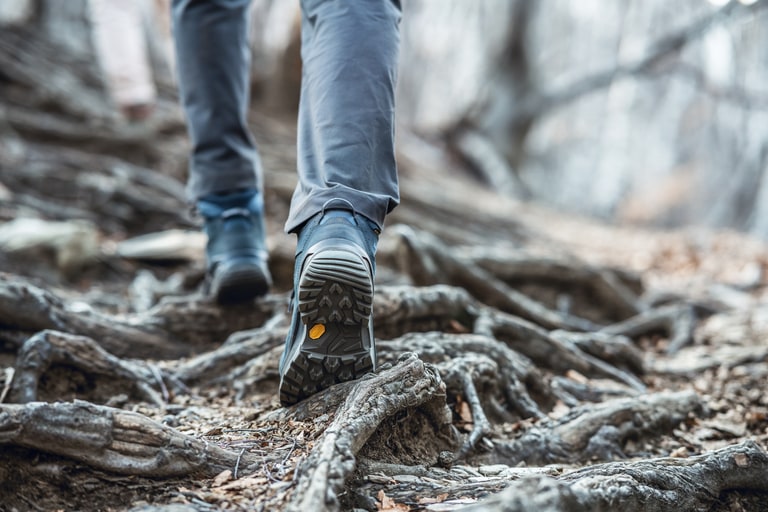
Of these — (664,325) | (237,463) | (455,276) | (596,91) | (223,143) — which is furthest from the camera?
(596,91)

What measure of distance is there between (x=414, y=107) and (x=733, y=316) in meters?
11.0

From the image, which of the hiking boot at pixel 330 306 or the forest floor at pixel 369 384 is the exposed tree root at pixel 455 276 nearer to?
the forest floor at pixel 369 384

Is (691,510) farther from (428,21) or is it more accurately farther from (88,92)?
(428,21)

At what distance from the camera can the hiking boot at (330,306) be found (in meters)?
1.41

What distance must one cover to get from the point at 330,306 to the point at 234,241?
904 mm

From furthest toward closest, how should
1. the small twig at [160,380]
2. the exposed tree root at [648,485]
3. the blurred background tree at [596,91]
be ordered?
the blurred background tree at [596,91] → the small twig at [160,380] → the exposed tree root at [648,485]

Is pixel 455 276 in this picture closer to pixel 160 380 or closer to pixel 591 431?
pixel 591 431

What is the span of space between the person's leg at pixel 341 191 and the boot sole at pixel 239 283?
0.68m

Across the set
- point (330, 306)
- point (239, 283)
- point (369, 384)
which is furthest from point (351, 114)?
point (239, 283)

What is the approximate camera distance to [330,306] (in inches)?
57.0

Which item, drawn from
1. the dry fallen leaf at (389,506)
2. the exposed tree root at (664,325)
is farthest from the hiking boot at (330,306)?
the exposed tree root at (664,325)

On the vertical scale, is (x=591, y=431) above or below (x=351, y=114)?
below

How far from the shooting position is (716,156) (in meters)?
16.4

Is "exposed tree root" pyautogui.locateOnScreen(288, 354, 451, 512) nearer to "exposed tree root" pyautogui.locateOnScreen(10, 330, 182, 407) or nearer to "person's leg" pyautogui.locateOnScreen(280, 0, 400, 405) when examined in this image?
"person's leg" pyautogui.locateOnScreen(280, 0, 400, 405)
